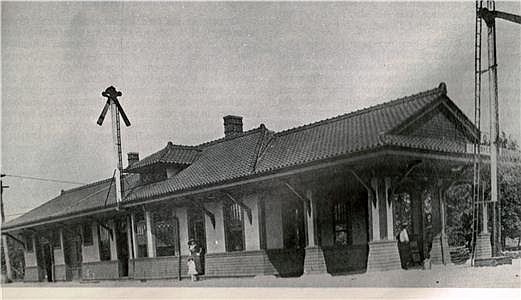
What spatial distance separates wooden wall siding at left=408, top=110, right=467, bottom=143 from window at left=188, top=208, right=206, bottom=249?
74 centimetres

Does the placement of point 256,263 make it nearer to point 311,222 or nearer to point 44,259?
point 311,222

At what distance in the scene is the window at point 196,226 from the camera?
196cm

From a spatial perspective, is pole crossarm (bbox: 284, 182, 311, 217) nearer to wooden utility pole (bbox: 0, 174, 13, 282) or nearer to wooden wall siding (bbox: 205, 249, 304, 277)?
wooden wall siding (bbox: 205, 249, 304, 277)

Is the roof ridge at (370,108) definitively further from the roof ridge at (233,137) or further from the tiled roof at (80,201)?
the tiled roof at (80,201)

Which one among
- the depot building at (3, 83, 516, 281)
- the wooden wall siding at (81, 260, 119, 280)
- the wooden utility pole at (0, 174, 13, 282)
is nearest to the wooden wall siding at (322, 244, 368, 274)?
the depot building at (3, 83, 516, 281)

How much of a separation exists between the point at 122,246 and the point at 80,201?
206 millimetres

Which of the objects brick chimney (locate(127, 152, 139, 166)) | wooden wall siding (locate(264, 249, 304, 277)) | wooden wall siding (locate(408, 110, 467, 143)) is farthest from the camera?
brick chimney (locate(127, 152, 139, 166))

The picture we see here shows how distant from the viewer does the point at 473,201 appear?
1.59m

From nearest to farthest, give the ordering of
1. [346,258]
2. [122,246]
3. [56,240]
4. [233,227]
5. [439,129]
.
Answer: [439,129] < [346,258] < [233,227] < [122,246] < [56,240]

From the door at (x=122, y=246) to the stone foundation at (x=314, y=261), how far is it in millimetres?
681

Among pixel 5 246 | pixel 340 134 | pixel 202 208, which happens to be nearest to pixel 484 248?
pixel 340 134

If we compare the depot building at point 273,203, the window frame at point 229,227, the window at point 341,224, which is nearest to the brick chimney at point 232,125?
the depot building at point 273,203

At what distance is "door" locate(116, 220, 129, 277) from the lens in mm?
2098

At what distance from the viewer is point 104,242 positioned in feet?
7.02
